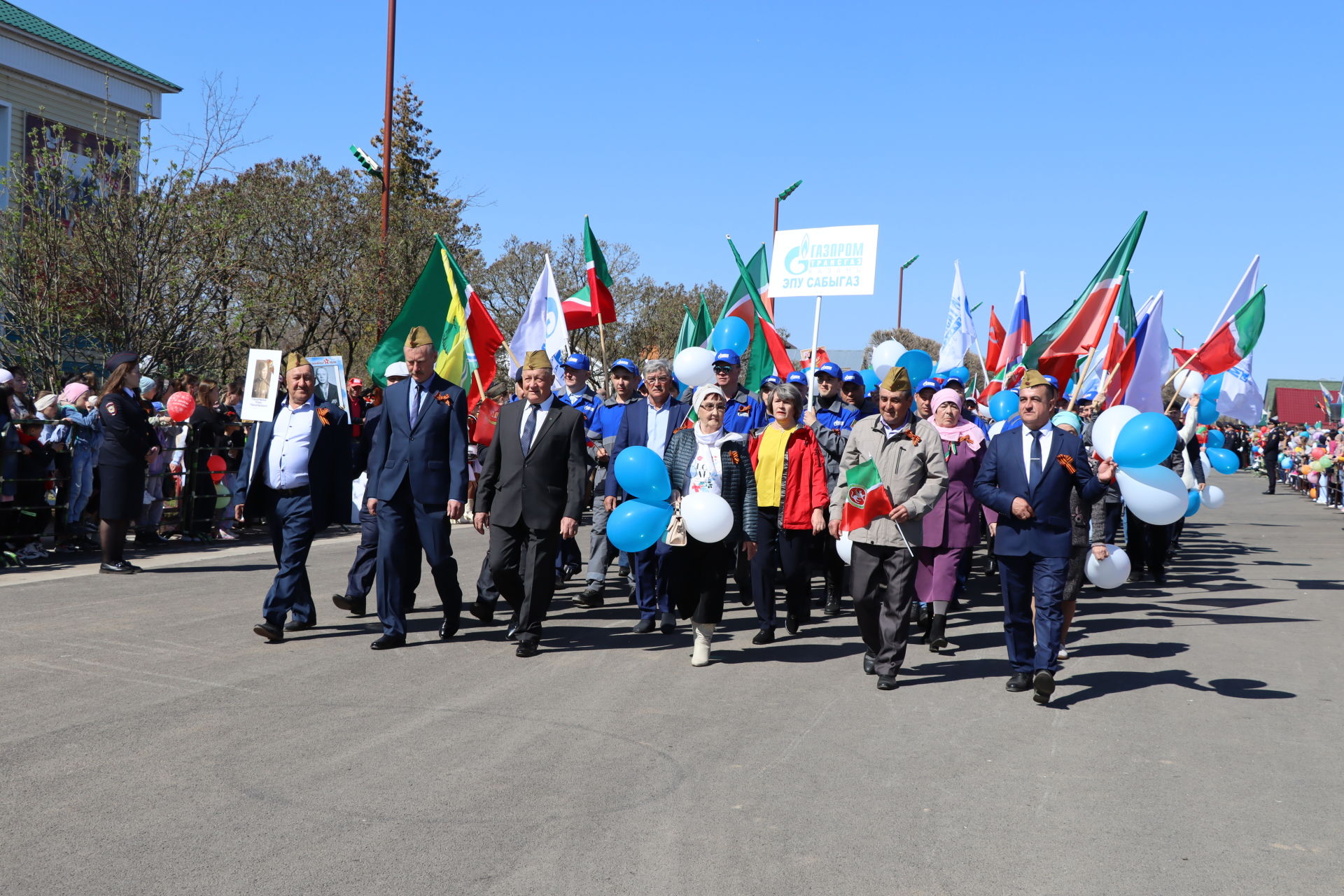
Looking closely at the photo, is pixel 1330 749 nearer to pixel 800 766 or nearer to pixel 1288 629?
pixel 800 766

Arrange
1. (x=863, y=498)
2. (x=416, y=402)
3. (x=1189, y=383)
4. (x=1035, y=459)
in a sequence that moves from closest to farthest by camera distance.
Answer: (x=1035, y=459)
(x=863, y=498)
(x=416, y=402)
(x=1189, y=383)

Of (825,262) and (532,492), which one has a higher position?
(825,262)

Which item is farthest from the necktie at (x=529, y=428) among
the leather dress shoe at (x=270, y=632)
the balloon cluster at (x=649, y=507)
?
the leather dress shoe at (x=270, y=632)

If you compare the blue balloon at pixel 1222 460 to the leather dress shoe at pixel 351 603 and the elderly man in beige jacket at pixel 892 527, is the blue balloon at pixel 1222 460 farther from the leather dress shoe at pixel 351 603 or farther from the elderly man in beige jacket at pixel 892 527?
the leather dress shoe at pixel 351 603

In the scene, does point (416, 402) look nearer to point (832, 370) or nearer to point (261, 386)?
point (261, 386)

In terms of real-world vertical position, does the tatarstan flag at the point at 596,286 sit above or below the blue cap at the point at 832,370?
above

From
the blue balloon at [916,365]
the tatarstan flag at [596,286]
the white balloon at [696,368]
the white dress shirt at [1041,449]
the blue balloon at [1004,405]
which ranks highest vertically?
the tatarstan flag at [596,286]

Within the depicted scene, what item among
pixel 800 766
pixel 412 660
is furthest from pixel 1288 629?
pixel 412 660

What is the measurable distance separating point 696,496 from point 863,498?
116 cm

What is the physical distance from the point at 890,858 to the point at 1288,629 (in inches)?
275

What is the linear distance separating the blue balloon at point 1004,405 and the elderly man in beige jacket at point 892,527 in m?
4.45

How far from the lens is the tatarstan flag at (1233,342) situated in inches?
430

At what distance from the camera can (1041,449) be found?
714 cm

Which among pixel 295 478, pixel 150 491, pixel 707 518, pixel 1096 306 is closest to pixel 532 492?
pixel 707 518
